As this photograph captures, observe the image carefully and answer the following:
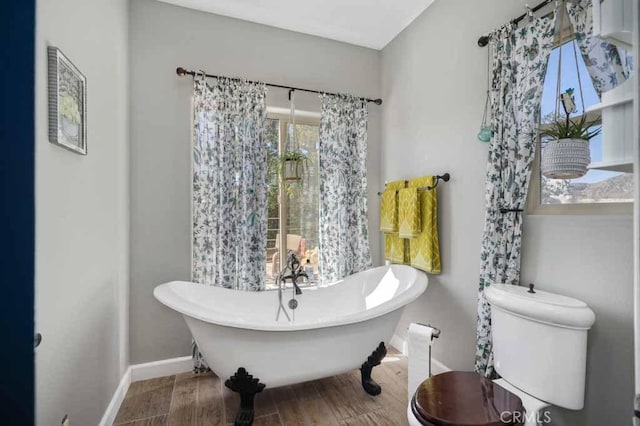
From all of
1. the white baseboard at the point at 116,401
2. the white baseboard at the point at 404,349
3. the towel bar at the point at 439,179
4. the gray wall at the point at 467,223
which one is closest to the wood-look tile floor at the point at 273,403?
the white baseboard at the point at 116,401

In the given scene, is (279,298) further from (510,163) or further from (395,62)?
(395,62)

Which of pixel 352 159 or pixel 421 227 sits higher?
pixel 352 159

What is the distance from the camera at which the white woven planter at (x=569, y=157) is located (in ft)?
4.25

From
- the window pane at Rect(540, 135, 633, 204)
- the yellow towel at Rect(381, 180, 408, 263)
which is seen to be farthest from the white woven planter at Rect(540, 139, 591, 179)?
the yellow towel at Rect(381, 180, 408, 263)

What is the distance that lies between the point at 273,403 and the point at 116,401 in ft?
3.26

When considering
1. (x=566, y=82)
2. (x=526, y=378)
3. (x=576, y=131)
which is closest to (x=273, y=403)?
(x=526, y=378)

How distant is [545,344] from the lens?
1320mm

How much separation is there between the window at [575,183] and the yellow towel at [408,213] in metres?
0.79

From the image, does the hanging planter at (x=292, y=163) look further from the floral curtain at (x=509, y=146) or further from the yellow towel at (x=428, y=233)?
the floral curtain at (x=509, y=146)

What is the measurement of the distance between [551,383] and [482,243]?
2.54 feet

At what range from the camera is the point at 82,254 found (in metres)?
1.43

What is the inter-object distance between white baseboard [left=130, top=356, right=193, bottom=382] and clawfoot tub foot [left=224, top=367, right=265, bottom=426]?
2.77 feet

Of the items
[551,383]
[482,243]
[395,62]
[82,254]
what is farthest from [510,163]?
[82,254]

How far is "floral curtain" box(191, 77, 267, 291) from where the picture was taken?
2402 mm
